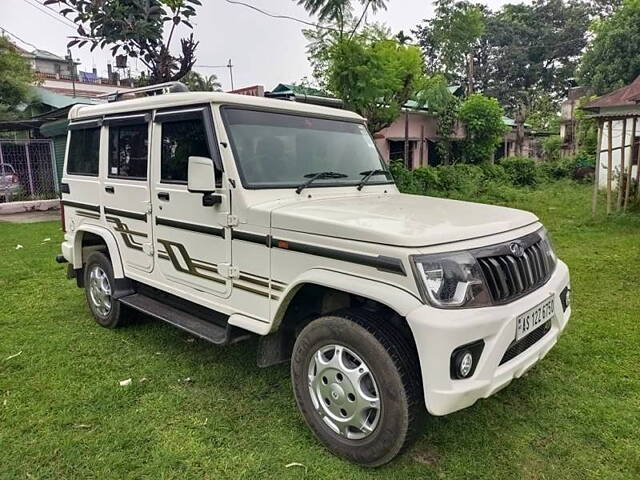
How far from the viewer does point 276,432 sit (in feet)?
9.24

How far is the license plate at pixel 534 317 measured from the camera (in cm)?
236

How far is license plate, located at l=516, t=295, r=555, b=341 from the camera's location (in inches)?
92.8

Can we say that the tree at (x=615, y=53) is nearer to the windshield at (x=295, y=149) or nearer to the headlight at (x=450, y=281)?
the windshield at (x=295, y=149)

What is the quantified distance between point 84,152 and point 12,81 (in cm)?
1395

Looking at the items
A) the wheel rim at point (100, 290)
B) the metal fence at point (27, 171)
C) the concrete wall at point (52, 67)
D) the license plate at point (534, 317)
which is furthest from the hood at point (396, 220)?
the concrete wall at point (52, 67)

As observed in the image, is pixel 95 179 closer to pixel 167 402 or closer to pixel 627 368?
pixel 167 402

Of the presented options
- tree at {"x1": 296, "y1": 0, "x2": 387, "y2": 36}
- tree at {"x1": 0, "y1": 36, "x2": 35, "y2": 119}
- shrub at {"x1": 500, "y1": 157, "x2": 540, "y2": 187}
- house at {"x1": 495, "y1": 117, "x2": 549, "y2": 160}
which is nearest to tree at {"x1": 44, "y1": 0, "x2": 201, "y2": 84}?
tree at {"x1": 296, "y1": 0, "x2": 387, "y2": 36}

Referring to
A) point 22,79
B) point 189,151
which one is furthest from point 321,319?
point 22,79

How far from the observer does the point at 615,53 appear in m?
21.4

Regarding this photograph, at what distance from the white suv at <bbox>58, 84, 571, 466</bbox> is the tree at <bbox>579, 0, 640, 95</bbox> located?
22.7 m

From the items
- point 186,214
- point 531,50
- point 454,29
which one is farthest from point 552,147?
point 186,214

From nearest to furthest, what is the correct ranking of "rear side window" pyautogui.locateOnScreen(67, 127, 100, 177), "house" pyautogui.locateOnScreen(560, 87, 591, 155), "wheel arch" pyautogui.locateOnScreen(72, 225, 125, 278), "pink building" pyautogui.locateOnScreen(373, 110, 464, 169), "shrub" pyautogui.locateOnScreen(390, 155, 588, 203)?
1. "wheel arch" pyautogui.locateOnScreen(72, 225, 125, 278)
2. "rear side window" pyautogui.locateOnScreen(67, 127, 100, 177)
3. "shrub" pyautogui.locateOnScreen(390, 155, 588, 203)
4. "pink building" pyautogui.locateOnScreen(373, 110, 464, 169)
5. "house" pyautogui.locateOnScreen(560, 87, 591, 155)

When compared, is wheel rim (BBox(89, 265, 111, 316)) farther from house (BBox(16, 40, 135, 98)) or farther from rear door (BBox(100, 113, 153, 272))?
house (BBox(16, 40, 135, 98))

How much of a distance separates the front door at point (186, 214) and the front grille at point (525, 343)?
174 cm
